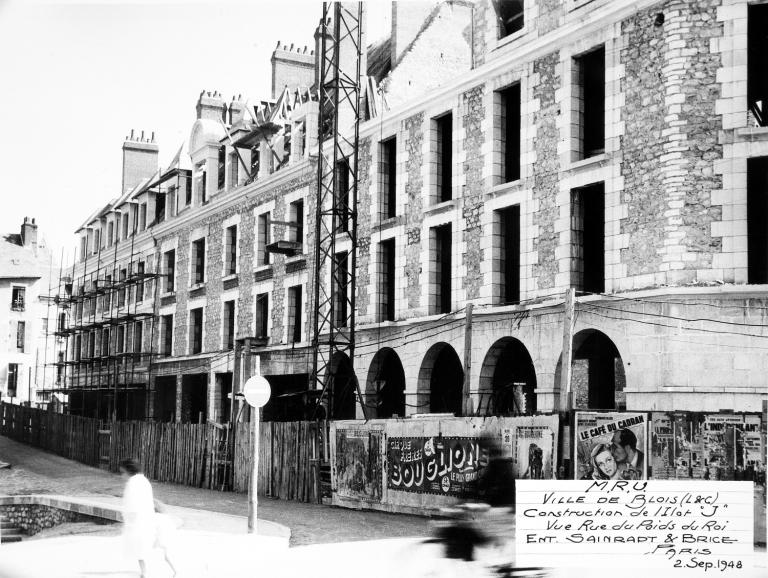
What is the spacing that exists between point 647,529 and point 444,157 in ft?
38.3

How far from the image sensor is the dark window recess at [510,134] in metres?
20.4

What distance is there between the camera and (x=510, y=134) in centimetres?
2058

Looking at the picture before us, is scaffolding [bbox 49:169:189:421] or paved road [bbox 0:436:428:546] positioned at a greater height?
scaffolding [bbox 49:169:189:421]

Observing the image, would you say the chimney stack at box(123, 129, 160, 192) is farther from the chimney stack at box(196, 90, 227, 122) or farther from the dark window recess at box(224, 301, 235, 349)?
the dark window recess at box(224, 301, 235, 349)

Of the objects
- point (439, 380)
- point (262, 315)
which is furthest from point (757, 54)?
point (262, 315)

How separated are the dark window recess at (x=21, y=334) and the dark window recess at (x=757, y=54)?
82.8ft

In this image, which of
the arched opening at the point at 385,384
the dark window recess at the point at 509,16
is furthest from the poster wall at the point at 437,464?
the dark window recess at the point at 509,16

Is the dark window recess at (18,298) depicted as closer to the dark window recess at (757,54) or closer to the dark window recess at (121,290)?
the dark window recess at (121,290)

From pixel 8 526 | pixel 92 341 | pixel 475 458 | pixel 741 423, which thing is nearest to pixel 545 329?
pixel 475 458

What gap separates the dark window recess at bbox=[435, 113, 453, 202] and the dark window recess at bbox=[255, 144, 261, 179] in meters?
7.36

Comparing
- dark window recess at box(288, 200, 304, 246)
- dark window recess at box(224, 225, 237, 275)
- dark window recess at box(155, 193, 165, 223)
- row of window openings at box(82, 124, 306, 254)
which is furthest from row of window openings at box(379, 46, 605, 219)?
dark window recess at box(155, 193, 165, 223)

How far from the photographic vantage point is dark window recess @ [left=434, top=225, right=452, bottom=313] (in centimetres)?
2194

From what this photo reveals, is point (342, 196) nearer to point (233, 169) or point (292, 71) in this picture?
point (292, 71)

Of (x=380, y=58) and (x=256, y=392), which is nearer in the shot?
(x=256, y=392)
